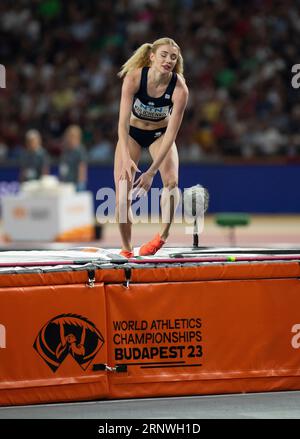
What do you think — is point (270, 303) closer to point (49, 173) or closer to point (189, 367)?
point (189, 367)

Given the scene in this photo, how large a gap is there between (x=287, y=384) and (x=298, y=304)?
564 millimetres

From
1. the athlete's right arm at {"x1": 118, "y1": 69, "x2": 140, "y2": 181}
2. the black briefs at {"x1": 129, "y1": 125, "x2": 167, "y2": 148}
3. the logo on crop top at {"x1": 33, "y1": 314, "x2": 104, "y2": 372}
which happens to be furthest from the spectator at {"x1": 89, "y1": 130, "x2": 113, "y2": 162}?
the logo on crop top at {"x1": 33, "y1": 314, "x2": 104, "y2": 372}

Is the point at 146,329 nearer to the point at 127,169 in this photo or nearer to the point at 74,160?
the point at 127,169

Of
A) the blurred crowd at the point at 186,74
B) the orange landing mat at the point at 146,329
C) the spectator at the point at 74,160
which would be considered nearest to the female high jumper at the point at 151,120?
the orange landing mat at the point at 146,329

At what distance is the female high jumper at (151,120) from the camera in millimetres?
7887

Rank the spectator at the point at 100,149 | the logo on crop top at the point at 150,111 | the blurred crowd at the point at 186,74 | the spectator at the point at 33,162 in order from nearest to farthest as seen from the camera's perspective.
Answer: the logo on crop top at the point at 150,111 < the spectator at the point at 33,162 < the blurred crowd at the point at 186,74 < the spectator at the point at 100,149

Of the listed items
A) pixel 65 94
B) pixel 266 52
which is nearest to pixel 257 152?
pixel 266 52

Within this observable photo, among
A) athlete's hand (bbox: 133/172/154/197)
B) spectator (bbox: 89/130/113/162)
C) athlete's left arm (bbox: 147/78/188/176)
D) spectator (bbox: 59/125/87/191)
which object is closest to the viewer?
athlete's hand (bbox: 133/172/154/197)

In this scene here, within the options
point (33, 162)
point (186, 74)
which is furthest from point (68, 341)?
point (186, 74)

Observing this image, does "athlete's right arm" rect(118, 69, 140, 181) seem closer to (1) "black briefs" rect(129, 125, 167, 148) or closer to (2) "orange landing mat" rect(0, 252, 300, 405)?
(1) "black briefs" rect(129, 125, 167, 148)

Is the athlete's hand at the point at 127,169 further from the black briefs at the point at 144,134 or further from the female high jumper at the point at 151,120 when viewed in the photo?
the black briefs at the point at 144,134

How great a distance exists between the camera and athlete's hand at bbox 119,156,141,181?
7.97 meters

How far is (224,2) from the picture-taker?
22.0 meters

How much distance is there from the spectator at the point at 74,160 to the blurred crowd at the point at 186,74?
3.24 m
